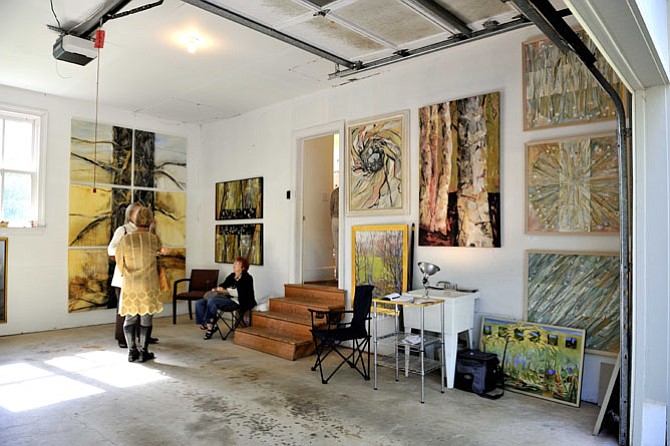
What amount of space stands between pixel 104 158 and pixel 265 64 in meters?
3.68

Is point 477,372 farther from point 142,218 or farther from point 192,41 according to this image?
point 192,41

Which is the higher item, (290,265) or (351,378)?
(290,265)

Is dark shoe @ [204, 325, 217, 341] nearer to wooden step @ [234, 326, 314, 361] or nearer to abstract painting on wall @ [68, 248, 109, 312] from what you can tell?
wooden step @ [234, 326, 314, 361]

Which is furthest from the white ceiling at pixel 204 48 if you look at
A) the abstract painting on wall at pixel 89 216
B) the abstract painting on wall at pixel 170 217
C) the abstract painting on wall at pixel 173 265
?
the abstract painting on wall at pixel 173 265

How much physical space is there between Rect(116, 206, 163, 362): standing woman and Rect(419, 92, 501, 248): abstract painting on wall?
315cm

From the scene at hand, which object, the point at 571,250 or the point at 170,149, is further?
the point at 170,149

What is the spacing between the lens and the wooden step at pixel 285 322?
19.3ft

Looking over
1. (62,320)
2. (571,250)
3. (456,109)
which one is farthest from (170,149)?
(571,250)

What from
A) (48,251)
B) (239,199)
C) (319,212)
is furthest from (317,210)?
(48,251)

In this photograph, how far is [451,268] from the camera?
514 cm

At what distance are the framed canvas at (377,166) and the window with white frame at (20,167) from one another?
15.7 feet

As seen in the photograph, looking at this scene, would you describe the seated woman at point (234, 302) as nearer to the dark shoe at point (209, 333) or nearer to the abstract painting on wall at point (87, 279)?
the dark shoe at point (209, 333)

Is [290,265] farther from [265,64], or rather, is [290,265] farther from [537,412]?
[537,412]

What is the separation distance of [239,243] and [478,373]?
16.2 feet
